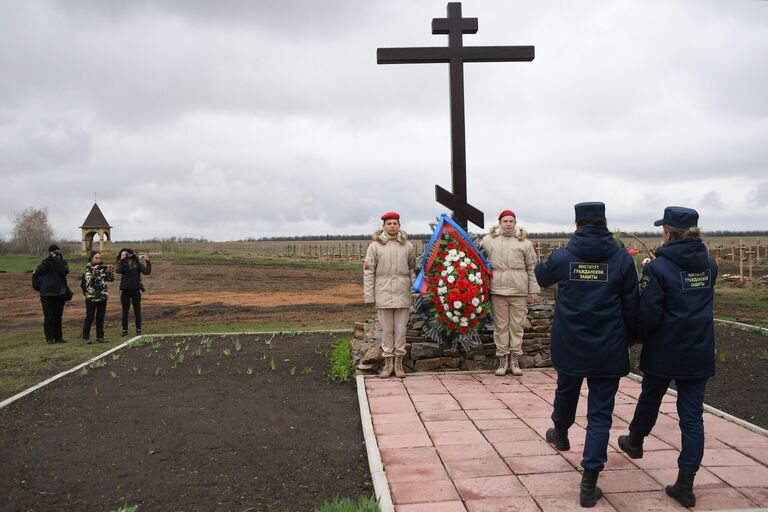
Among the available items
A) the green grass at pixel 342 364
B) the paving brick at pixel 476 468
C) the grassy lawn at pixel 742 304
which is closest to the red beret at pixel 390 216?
the green grass at pixel 342 364

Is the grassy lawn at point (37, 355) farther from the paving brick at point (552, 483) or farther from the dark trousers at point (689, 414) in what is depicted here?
the dark trousers at point (689, 414)

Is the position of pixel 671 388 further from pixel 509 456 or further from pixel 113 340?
pixel 113 340

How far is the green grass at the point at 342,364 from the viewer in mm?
6438

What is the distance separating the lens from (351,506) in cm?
326

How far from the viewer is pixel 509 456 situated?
4.04 m

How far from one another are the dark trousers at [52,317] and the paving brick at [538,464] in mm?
8564

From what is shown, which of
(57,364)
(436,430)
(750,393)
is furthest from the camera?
(57,364)

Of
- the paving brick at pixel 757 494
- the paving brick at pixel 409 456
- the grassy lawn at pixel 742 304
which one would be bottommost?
the grassy lawn at pixel 742 304

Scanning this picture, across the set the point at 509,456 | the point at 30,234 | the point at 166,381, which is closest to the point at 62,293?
the point at 166,381

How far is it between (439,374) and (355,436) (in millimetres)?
2030

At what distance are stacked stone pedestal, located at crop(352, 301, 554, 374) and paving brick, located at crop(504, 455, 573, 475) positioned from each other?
269 centimetres

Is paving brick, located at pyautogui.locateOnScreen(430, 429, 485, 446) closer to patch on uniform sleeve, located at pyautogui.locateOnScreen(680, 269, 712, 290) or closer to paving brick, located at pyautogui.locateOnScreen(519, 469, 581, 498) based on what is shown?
paving brick, located at pyautogui.locateOnScreen(519, 469, 581, 498)

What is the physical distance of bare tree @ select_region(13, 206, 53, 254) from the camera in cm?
5331

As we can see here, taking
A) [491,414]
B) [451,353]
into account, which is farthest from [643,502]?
[451,353]
